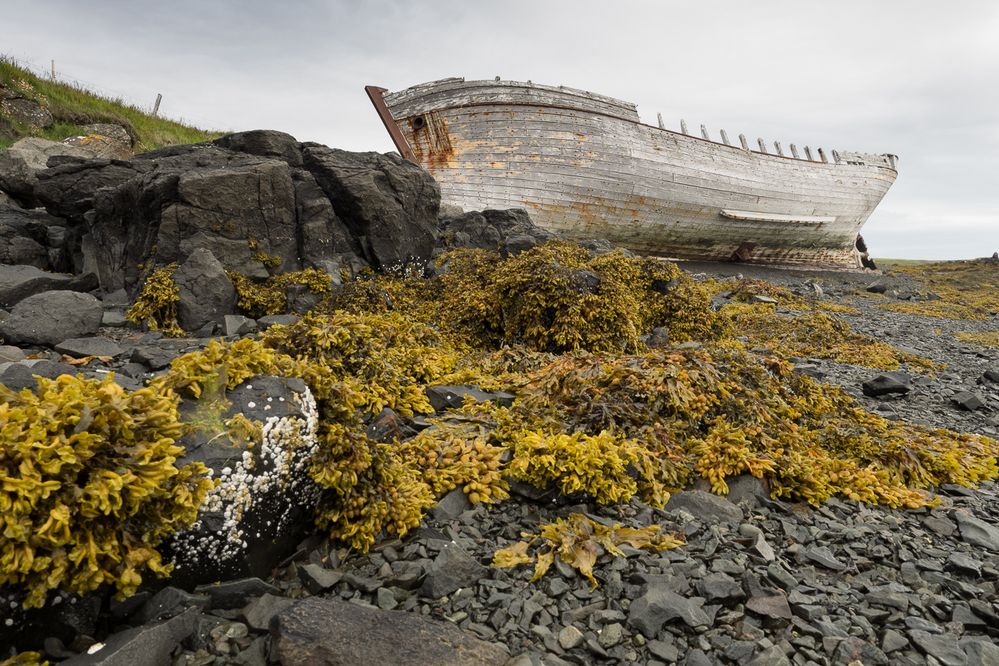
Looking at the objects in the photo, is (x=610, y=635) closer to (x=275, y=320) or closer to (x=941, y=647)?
(x=941, y=647)

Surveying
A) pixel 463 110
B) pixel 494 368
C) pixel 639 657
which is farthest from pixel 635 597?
pixel 463 110

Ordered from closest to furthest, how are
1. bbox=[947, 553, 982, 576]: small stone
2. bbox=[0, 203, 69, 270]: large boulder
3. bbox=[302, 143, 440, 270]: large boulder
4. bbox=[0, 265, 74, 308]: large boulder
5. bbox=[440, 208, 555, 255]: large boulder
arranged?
bbox=[947, 553, 982, 576]: small stone, bbox=[0, 265, 74, 308]: large boulder, bbox=[0, 203, 69, 270]: large boulder, bbox=[302, 143, 440, 270]: large boulder, bbox=[440, 208, 555, 255]: large boulder

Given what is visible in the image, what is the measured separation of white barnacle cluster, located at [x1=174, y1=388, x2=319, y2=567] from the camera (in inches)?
126

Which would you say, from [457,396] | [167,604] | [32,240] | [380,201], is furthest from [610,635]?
[32,240]

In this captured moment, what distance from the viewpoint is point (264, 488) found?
3.50 m

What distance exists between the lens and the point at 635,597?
3504mm

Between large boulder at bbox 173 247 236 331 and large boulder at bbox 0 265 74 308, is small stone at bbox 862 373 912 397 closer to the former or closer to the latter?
large boulder at bbox 173 247 236 331

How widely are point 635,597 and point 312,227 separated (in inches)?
394

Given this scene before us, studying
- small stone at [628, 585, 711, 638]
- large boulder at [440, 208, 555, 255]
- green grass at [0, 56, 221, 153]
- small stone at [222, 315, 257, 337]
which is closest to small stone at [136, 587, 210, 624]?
small stone at [628, 585, 711, 638]

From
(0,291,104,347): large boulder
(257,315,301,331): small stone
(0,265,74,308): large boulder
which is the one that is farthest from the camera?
(257,315,301,331): small stone

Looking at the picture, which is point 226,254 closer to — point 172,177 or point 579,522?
point 172,177

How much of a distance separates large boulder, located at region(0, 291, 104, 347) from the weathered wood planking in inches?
598

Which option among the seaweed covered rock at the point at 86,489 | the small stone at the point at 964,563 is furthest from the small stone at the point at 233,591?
the small stone at the point at 964,563

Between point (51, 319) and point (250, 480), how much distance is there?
6.36m
